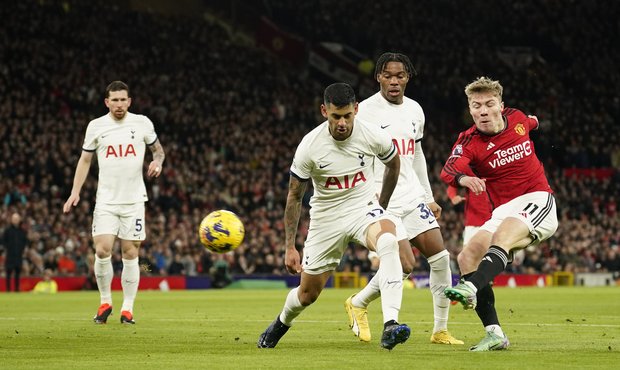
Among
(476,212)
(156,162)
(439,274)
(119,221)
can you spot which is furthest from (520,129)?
(476,212)

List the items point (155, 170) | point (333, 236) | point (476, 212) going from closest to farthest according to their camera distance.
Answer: point (333, 236), point (155, 170), point (476, 212)

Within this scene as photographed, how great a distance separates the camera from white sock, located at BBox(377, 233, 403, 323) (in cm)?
894

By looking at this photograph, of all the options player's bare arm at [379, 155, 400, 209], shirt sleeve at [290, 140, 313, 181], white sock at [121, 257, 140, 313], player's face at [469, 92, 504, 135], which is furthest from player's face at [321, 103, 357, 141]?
white sock at [121, 257, 140, 313]

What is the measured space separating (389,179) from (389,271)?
51.0 inches

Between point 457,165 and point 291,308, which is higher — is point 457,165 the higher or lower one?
the higher one

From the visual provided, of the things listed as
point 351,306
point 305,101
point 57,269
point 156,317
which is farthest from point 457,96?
point 351,306

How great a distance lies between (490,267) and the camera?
9117mm

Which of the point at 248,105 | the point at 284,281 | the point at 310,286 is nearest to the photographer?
the point at 310,286

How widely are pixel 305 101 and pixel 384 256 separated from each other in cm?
3506

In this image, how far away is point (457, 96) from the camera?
47312 mm

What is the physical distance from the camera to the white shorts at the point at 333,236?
9609mm

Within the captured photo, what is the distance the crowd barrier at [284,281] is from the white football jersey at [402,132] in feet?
58.9

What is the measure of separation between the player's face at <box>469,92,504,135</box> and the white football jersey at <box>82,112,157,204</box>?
6.05 metres

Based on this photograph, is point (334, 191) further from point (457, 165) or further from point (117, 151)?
point (117, 151)
